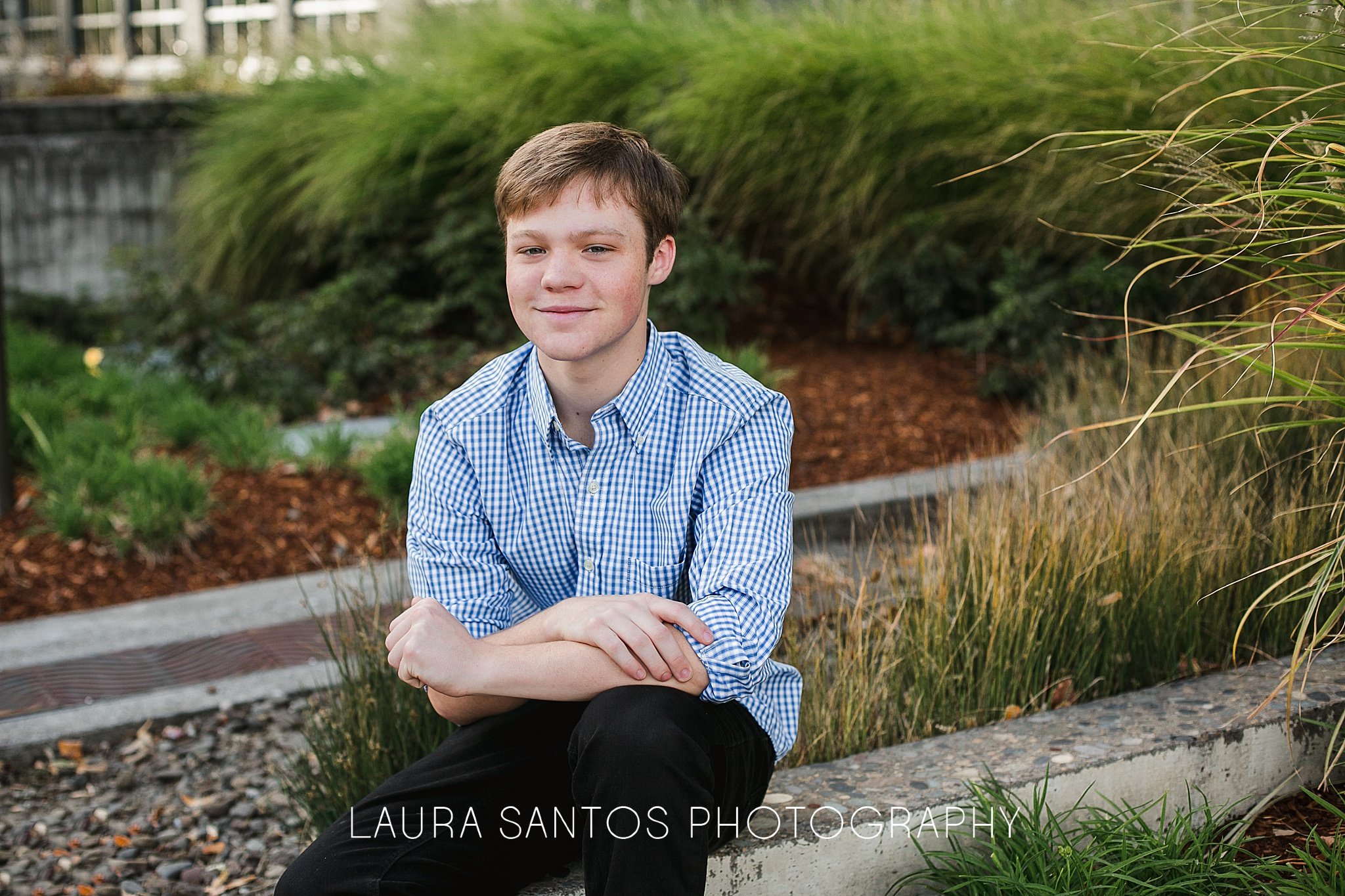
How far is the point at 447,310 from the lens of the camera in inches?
293

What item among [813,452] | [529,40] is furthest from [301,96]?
[813,452]

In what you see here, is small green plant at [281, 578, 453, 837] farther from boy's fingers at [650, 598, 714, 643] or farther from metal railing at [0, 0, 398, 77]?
metal railing at [0, 0, 398, 77]

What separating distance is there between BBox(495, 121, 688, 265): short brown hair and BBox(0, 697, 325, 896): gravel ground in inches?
58.1

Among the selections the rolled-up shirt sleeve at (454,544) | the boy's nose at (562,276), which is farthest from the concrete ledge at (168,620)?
the boy's nose at (562,276)

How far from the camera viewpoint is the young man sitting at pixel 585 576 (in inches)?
77.2

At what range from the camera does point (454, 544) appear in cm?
226

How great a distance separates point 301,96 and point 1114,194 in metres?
5.52

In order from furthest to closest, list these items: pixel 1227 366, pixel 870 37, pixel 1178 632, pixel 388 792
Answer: pixel 870 37, pixel 1227 366, pixel 1178 632, pixel 388 792

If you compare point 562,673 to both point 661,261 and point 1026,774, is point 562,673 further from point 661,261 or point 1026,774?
point 1026,774

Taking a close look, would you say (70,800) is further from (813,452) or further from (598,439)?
(813,452)

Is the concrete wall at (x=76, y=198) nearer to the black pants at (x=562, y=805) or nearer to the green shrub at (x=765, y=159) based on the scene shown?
the green shrub at (x=765, y=159)

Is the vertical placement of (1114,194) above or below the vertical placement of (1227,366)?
above

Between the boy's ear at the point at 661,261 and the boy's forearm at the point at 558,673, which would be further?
the boy's ear at the point at 661,261

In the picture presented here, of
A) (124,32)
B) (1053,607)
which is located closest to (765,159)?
(1053,607)
